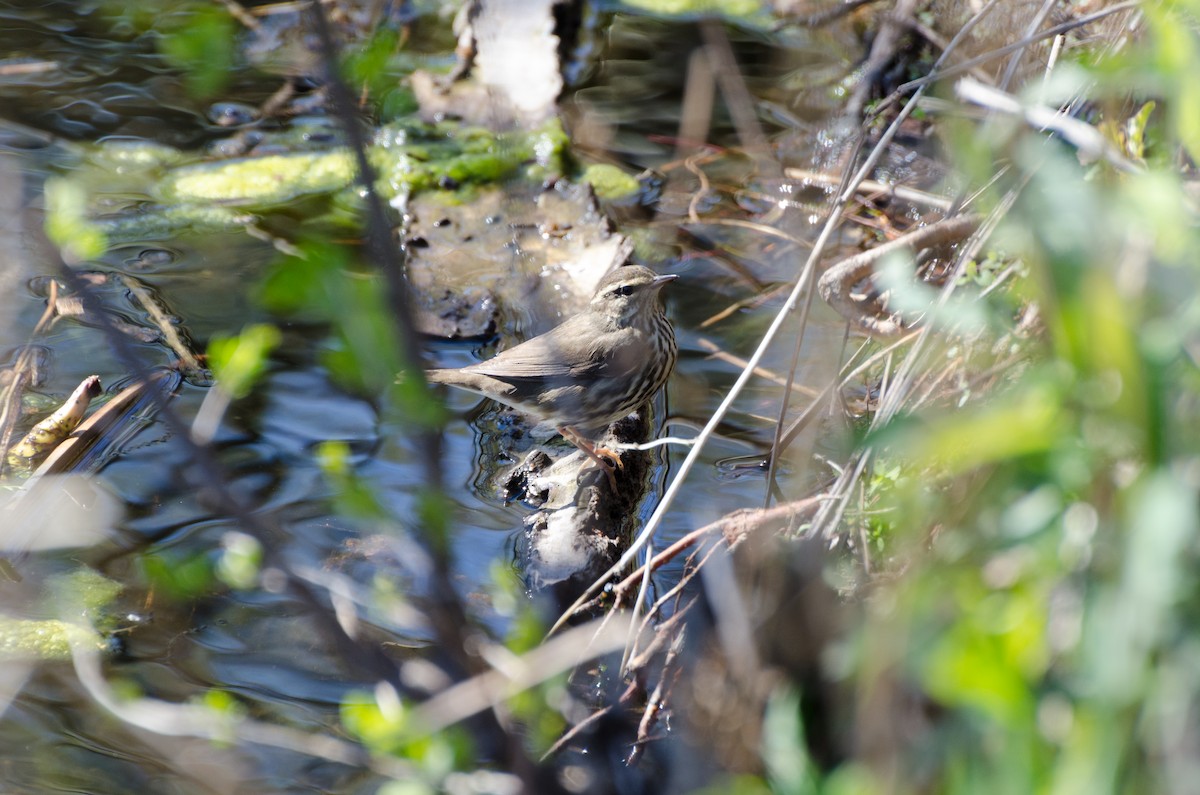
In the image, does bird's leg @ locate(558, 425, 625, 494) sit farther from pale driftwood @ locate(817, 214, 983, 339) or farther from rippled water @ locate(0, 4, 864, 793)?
pale driftwood @ locate(817, 214, 983, 339)

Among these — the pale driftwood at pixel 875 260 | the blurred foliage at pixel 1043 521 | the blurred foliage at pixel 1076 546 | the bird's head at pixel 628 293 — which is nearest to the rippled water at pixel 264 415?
the pale driftwood at pixel 875 260

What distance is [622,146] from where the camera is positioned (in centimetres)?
787

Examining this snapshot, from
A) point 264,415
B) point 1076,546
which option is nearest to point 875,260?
point 1076,546

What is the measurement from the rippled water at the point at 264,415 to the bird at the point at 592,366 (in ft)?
1.20

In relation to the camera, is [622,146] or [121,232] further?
[622,146]

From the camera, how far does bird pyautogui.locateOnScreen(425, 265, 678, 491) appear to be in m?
5.14

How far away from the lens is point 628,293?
214 inches

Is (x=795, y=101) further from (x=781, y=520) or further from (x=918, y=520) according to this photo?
(x=918, y=520)

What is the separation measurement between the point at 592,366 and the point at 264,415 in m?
1.73

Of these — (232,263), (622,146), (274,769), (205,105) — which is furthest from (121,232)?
(274,769)

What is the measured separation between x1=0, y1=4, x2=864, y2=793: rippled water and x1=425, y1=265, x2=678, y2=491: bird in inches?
14.4

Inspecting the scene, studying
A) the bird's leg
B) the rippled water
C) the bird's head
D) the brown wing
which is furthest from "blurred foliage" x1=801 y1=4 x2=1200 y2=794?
the bird's head

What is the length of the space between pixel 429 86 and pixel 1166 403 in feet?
23.4

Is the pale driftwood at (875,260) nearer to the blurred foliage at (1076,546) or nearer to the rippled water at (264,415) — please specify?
the rippled water at (264,415)
